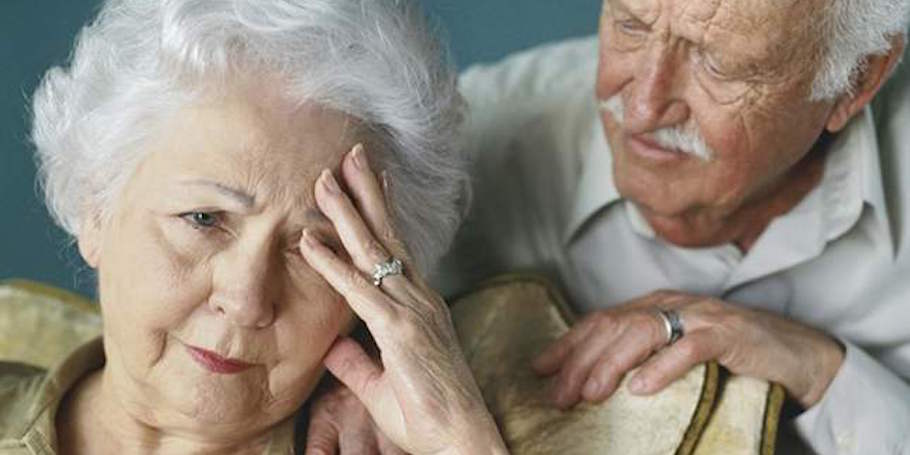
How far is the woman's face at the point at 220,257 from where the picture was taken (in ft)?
5.45

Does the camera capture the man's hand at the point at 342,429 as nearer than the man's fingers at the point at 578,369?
Yes

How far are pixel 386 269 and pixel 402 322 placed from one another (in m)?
0.07

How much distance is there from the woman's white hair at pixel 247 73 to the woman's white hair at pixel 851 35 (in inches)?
22.3

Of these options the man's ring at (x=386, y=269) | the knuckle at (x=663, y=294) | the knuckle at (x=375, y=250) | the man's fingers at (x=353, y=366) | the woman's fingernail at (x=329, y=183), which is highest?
the woman's fingernail at (x=329, y=183)

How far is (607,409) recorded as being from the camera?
2.00 meters

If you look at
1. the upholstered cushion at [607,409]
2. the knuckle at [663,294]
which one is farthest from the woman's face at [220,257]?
the knuckle at [663,294]

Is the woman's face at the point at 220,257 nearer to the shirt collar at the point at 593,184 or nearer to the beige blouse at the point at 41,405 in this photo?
the beige blouse at the point at 41,405

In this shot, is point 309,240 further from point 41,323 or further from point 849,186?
point 849,186

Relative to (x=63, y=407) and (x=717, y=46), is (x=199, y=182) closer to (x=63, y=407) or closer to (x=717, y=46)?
(x=63, y=407)

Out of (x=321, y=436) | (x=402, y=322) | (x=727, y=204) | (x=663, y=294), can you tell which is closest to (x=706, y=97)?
(x=727, y=204)

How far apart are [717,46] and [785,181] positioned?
1.37 ft

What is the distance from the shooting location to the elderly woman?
1676 millimetres

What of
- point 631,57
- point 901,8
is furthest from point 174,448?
point 901,8

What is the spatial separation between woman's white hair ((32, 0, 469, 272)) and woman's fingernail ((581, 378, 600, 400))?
0.31 meters
